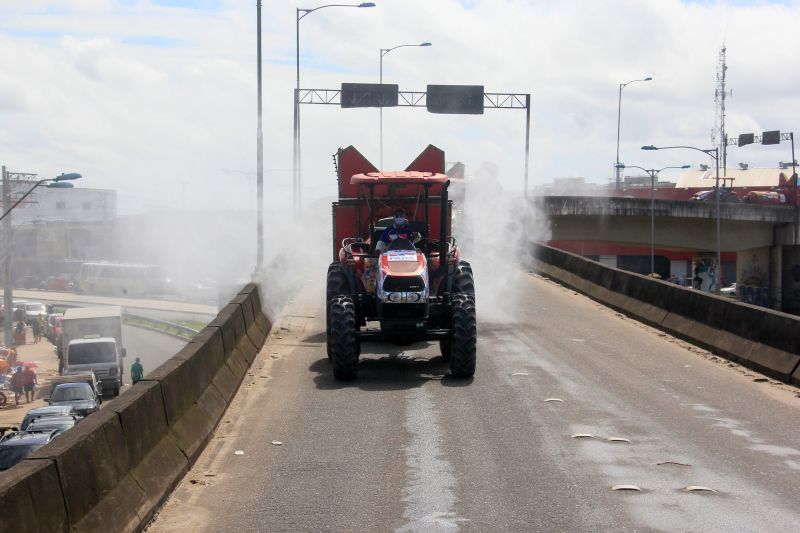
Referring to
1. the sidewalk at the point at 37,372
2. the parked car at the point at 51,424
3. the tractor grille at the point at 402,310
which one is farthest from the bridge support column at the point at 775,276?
the tractor grille at the point at 402,310

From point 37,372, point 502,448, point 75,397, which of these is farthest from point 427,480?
point 37,372

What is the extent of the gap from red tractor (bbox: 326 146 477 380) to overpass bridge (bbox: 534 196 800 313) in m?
35.2

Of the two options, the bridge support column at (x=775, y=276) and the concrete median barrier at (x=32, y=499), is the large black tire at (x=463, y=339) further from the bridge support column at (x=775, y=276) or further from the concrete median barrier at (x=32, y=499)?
the bridge support column at (x=775, y=276)

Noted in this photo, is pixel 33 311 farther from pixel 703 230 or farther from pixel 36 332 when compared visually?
pixel 703 230

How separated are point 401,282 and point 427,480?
5376mm

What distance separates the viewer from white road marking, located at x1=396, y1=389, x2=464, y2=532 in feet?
25.6

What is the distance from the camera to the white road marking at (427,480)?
25.6 ft

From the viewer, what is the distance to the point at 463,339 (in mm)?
13906

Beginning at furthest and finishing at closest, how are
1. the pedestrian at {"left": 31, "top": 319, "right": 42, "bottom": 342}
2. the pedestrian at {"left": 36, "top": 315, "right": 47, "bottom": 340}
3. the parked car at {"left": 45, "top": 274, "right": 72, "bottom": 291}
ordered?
1. the parked car at {"left": 45, "top": 274, "right": 72, "bottom": 291}
2. the pedestrian at {"left": 36, "top": 315, "right": 47, "bottom": 340}
3. the pedestrian at {"left": 31, "top": 319, "right": 42, "bottom": 342}

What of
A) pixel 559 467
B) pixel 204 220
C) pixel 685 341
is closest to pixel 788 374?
pixel 685 341

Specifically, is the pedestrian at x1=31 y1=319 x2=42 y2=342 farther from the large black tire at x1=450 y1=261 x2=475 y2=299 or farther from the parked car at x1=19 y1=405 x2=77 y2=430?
the large black tire at x1=450 y1=261 x2=475 y2=299

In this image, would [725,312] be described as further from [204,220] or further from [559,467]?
[204,220]

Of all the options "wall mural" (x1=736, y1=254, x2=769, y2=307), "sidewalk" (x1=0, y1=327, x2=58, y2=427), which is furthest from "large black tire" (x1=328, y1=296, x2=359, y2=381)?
"wall mural" (x1=736, y1=254, x2=769, y2=307)

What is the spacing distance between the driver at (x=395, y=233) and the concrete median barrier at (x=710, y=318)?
5.86 m
